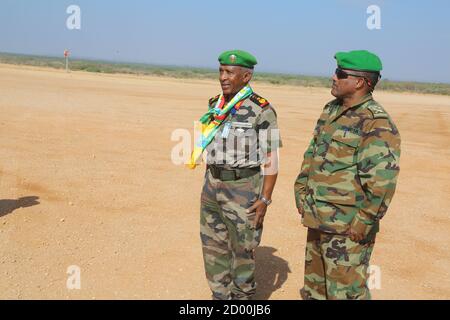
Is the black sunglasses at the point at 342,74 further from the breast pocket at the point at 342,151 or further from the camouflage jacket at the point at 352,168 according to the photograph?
the breast pocket at the point at 342,151

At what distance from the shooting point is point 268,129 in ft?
9.27

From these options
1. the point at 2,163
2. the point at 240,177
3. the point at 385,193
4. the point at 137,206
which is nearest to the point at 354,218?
the point at 385,193

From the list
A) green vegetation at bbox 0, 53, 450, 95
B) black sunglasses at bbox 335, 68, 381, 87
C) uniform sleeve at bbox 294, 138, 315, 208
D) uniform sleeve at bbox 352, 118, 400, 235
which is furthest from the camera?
green vegetation at bbox 0, 53, 450, 95

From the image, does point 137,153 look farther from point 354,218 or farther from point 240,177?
point 354,218

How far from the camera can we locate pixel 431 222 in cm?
556

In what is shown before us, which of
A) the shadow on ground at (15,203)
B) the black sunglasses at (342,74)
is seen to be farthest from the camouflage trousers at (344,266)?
the shadow on ground at (15,203)

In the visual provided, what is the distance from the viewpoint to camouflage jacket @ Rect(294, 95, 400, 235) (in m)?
2.37

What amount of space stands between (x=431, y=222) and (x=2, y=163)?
248 inches

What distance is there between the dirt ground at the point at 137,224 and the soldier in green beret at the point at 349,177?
1.10 metres

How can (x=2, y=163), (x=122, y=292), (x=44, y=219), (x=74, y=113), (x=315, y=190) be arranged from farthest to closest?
(x=74, y=113)
(x=2, y=163)
(x=44, y=219)
(x=122, y=292)
(x=315, y=190)

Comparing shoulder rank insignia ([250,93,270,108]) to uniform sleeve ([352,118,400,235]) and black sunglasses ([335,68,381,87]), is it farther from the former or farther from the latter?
uniform sleeve ([352,118,400,235])

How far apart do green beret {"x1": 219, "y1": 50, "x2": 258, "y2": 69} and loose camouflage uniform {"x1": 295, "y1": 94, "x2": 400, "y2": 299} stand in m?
0.59

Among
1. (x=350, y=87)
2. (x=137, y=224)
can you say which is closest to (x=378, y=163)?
(x=350, y=87)

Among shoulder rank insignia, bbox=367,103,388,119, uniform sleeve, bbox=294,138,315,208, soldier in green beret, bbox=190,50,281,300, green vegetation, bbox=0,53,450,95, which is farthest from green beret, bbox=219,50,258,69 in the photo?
green vegetation, bbox=0,53,450,95
